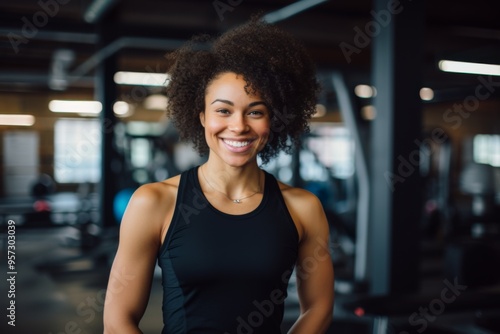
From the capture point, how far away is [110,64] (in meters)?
5.30

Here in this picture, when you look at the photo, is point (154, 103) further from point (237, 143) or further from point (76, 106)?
point (237, 143)

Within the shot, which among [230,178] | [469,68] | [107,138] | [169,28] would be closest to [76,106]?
[107,138]

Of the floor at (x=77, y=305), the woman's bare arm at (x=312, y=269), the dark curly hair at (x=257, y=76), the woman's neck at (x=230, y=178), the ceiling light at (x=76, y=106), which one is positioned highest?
the ceiling light at (x=76, y=106)

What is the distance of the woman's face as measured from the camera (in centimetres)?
90

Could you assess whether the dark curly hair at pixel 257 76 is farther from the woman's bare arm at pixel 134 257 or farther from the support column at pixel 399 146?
the support column at pixel 399 146

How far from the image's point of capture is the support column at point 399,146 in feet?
7.97

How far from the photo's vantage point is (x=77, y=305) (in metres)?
3.37

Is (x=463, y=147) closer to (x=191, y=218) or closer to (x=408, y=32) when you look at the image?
(x=408, y=32)

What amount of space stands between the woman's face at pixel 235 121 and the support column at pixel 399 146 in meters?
1.64

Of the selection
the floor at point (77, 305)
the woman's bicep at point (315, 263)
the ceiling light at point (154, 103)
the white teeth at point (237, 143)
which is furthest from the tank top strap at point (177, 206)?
the ceiling light at point (154, 103)

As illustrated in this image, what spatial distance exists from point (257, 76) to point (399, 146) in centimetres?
165

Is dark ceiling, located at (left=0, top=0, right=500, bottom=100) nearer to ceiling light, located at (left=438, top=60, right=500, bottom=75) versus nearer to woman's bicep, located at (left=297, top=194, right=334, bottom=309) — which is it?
ceiling light, located at (left=438, top=60, right=500, bottom=75)

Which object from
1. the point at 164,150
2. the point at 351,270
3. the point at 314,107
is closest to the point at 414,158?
the point at 314,107

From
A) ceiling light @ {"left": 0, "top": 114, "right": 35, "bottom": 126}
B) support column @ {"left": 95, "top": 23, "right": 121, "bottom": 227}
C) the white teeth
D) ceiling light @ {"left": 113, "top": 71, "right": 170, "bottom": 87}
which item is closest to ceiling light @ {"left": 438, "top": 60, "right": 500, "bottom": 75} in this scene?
ceiling light @ {"left": 113, "top": 71, "right": 170, "bottom": 87}
